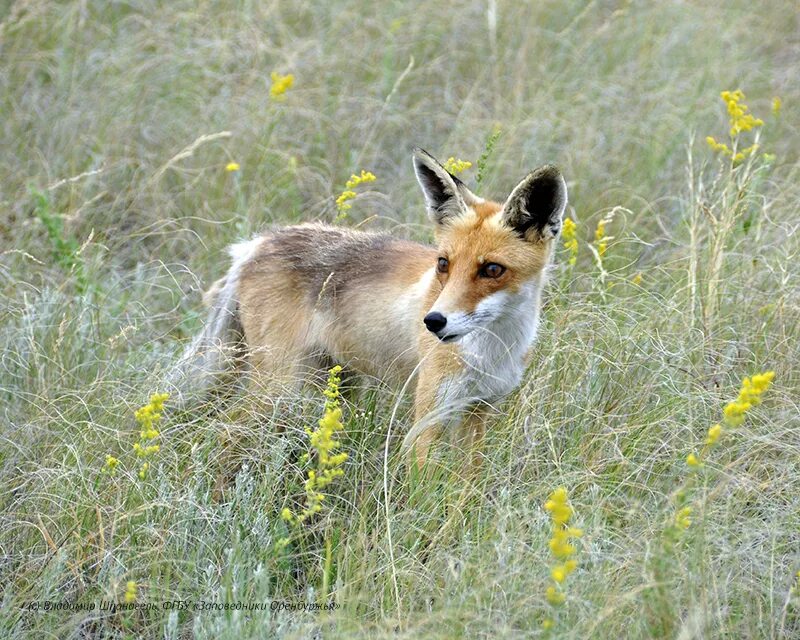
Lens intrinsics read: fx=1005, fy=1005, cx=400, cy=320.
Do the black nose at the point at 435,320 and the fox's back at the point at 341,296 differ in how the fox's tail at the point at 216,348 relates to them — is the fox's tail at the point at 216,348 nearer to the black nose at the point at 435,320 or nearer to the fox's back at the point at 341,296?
the fox's back at the point at 341,296

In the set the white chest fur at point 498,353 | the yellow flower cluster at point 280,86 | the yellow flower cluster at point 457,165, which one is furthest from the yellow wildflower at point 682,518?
the yellow flower cluster at point 280,86

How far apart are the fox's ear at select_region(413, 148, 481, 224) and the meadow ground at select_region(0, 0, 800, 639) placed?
78 cm

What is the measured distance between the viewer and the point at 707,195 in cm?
680

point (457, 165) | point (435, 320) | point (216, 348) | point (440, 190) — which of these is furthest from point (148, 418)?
point (457, 165)

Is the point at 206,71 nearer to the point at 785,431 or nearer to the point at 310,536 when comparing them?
the point at 310,536

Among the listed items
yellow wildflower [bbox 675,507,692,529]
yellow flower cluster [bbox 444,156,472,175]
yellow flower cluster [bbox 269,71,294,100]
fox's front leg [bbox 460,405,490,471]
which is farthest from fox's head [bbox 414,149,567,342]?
yellow flower cluster [bbox 269,71,294,100]

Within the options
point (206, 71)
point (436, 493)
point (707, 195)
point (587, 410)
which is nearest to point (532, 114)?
point (707, 195)

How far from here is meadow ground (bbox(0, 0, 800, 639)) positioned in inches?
145

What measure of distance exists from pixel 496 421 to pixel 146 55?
4804 millimetres

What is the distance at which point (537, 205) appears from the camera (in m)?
4.68

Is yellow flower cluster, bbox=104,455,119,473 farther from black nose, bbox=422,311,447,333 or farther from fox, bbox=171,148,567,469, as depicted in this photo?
black nose, bbox=422,311,447,333

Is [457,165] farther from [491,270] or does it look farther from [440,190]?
[491,270]

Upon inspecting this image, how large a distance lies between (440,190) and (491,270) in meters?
0.59

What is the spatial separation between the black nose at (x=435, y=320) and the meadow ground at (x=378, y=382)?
1.94ft
